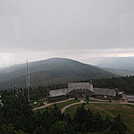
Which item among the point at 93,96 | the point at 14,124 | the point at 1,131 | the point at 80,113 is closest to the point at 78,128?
the point at 80,113

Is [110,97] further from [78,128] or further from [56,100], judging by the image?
[78,128]

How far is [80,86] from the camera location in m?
53.6

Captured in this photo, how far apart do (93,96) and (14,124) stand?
34.0 m

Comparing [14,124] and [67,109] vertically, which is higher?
[14,124]

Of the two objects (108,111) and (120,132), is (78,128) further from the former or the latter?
(108,111)

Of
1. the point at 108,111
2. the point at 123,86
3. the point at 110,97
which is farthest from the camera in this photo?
the point at 123,86

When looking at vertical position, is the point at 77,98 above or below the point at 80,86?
below

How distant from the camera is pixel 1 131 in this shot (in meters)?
19.9

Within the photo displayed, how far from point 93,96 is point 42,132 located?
111 ft

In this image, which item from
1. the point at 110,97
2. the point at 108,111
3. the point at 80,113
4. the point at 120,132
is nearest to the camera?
the point at 120,132

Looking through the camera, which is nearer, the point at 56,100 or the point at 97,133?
the point at 97,133

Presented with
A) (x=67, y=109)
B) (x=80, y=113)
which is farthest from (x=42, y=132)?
(x=67, y=109)

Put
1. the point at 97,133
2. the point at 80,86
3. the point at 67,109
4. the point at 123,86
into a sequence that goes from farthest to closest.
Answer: the point at 123,86 < the point at 80,86 < the point at 67,109 < the point at 97,133

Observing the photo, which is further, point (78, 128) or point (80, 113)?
point (80, 113)
